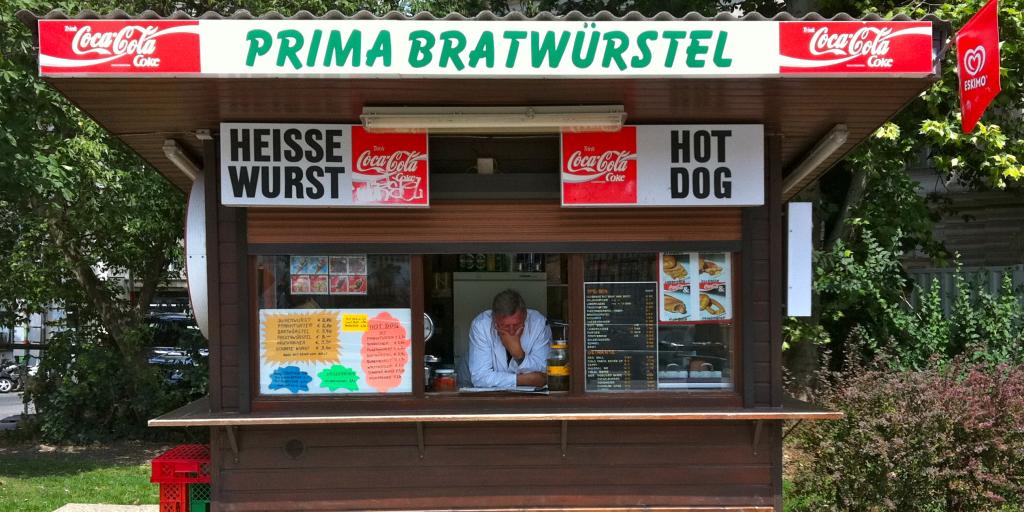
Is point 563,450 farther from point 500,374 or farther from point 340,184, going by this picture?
point 340,184

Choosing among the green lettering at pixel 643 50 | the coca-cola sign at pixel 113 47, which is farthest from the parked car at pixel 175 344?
the green lettering at pixel 643 50

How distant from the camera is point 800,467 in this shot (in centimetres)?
673

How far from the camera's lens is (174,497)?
5.48 meters

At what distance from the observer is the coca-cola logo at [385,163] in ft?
16.7

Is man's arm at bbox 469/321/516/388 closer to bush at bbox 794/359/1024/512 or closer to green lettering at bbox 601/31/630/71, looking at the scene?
green lettering at bbox 601/31/630/71

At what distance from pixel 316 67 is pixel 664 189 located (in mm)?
2217

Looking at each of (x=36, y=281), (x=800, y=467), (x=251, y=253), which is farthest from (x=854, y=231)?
(x=36, y=281)

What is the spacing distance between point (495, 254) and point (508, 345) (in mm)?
729

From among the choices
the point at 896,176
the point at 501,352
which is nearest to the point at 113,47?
the point at 501,352

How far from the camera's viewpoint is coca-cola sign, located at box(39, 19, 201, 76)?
13.2ft

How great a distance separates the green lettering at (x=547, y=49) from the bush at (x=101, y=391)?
936cm

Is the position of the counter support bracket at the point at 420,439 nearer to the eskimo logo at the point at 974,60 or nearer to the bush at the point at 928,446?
the bush at the point at 928,446

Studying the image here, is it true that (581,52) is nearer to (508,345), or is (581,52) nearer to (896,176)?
(508,345)

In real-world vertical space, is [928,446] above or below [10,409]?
above
